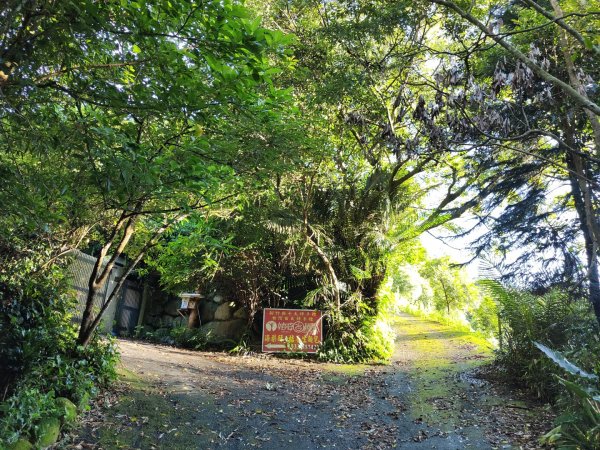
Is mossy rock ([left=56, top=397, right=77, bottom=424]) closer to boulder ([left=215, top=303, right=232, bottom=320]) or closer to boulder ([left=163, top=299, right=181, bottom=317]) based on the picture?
boulder ([left=215, top=303, right=232, bottom=320])

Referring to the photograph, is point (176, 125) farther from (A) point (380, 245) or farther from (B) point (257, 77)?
(A) point (380, 245)

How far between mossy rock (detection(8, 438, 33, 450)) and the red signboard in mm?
7293

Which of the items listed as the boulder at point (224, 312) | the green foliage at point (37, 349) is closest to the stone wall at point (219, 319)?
the boulder at point (224, 312)

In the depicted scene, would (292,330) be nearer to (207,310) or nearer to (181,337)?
(207,310)

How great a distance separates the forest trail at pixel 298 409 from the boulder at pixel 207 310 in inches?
121

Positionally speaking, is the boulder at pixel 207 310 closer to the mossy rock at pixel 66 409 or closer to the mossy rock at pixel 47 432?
the mossy rock at pixel 66 409

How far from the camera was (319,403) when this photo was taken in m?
A: 7.25

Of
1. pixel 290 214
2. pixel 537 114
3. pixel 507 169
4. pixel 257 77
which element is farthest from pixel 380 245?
pixel 257 77

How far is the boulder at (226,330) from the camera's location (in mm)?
12617

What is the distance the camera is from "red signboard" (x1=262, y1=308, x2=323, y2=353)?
11.1 m

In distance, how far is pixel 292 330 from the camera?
11.2m

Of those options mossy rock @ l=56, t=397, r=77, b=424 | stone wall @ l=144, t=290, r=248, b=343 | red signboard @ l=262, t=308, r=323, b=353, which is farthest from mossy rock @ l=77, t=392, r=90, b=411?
stone wall @ l=144, t=290, r=248, b=343

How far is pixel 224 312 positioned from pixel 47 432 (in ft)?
29.3

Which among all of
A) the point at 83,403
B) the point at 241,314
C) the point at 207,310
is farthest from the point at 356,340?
the point at 83,403
